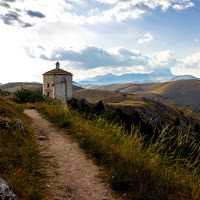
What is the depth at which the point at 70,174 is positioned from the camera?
566 centimetres

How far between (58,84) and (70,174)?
4653cm

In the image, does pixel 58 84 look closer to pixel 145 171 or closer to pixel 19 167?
pixel 19 167

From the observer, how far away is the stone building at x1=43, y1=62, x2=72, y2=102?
165ft

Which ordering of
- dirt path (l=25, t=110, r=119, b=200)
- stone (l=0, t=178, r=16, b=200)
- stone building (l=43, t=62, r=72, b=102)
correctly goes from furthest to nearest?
1. stone building (l=43, t=62, r=72, b=102)
2. dirt path (l=25, t=110, r=119, b=200)
3. stone (l=0, t=178, r=16, b=200)

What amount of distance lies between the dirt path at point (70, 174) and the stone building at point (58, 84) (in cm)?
4262

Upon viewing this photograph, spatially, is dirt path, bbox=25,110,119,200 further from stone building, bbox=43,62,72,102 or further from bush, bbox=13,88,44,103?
stone building, bbox=43,62,72,102

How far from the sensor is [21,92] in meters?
24.4

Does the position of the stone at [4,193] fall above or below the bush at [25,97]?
below

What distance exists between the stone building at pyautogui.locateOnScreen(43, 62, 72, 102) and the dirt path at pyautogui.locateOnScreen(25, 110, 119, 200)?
42624 millimetres

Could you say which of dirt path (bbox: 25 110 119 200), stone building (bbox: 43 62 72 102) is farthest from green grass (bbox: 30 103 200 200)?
stone building (bbox: 43 62 72 102)

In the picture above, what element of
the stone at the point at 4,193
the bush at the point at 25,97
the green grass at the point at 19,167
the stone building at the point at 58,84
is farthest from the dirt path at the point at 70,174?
the stone building at the point at 58,84

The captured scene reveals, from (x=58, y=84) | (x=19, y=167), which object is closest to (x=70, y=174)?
Answer: (x=19, y=167)

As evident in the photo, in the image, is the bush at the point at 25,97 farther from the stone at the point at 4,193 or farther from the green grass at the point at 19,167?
the stone at the point at 4,193

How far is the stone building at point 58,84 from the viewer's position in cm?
5025
